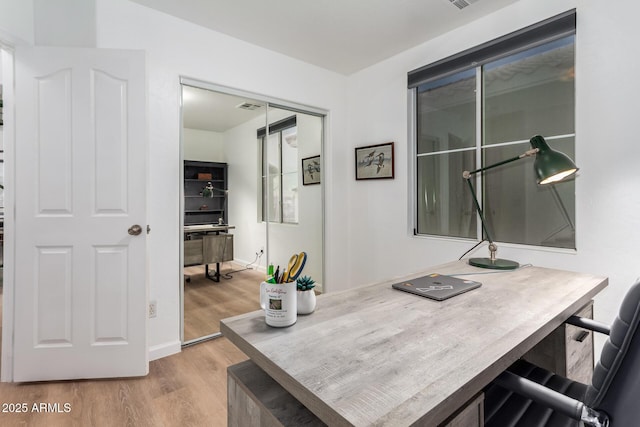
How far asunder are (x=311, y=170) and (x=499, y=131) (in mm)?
1831

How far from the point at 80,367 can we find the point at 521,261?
3.04 metres

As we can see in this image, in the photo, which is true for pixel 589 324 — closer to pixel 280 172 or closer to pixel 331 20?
pixel 331 20

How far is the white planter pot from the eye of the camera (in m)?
1.01

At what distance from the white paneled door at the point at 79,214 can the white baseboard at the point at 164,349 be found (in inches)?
9.8

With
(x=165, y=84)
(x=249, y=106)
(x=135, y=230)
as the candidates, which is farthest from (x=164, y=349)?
(x=249, y=106)

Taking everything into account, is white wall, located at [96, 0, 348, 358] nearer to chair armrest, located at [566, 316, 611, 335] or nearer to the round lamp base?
the round lamp base

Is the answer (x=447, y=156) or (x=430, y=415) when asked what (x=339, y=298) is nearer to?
(x=430, y=415)

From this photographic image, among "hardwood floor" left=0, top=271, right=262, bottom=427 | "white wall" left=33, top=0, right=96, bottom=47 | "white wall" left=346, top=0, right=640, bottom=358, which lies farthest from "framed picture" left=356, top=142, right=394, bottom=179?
"white wall" left=33, top=0, right=96, bottom=47

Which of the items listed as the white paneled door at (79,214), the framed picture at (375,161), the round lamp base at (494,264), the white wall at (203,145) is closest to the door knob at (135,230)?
the white paneled door at (79,214)

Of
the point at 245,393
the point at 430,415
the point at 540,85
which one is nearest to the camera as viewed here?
the point at 430,415

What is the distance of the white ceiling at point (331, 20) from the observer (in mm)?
2297

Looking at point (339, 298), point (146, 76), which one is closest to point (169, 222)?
point (146, 76)

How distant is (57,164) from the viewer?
A: 6.39ft

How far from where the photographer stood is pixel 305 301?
101 cm
